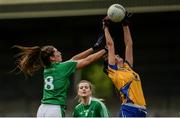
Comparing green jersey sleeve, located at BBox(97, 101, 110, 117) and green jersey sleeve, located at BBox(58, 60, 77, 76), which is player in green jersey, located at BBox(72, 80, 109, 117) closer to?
green jersey sleeve, located at BBox(97, 101, 110, 117)

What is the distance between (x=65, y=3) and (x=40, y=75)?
10.2 ft

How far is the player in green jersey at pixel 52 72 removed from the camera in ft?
24.3

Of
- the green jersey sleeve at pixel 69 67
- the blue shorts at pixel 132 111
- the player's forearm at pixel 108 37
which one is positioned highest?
the player's forearm at pixel 108 37

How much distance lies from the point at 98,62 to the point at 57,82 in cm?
977

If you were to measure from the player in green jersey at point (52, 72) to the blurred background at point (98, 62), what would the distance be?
333 inches

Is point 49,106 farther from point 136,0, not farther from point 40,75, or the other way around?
point 40,75

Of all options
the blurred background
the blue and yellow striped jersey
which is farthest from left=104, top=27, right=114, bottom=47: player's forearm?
the blurred background

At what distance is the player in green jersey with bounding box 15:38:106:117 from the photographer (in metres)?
7.40

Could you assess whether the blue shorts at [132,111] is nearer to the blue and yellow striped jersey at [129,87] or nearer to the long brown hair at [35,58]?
the blue and yellow striped jersey at [129,87]

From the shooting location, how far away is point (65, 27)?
57.8 ft

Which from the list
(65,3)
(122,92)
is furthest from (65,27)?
(122,92)

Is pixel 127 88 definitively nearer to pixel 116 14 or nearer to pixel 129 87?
pixel 129 87

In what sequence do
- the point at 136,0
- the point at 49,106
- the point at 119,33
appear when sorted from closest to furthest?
the point at 49,106, the point at 136,0, the point at 119,33

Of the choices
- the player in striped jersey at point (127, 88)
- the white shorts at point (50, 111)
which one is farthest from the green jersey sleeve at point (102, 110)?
the white shorts at point (50, 111)
